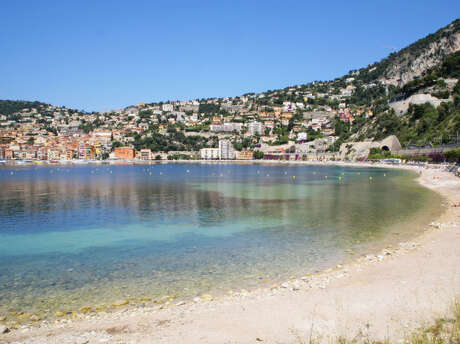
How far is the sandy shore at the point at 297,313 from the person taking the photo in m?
6.07

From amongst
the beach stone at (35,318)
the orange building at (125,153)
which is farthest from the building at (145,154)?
the beach stone at (35,318)

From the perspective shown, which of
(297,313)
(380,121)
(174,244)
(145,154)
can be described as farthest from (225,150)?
(297,313)

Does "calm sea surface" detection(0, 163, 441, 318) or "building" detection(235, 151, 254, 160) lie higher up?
"building" detection(235, 151, 254, 160)

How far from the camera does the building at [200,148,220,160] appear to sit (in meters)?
177

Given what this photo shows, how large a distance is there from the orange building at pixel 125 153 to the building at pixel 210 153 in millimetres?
32703

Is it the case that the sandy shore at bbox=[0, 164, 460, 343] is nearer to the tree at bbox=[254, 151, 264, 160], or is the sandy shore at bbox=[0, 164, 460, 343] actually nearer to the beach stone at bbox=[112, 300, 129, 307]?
the beach stone at bbox=[112, 300, 129, 307]

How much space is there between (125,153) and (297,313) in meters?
172

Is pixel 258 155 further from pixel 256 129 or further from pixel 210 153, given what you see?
pixel 256 129

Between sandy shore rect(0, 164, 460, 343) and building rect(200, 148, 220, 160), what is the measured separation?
550 feet

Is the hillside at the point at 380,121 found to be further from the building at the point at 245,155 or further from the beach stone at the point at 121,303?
the beach stone at the point at 121,303

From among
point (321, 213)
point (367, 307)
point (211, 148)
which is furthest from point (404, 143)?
point (211, 148)

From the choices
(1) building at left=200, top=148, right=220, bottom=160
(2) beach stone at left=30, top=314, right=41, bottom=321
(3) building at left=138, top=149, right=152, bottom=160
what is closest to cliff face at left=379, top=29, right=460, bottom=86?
(1) building at left=200, top=148, right=220, bottom=160

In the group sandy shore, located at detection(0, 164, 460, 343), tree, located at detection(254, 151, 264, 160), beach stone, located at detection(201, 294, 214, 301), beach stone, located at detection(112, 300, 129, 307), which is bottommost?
beach stone, located at detection(112, 300, 129, 307)

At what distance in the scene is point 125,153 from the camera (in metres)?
171
